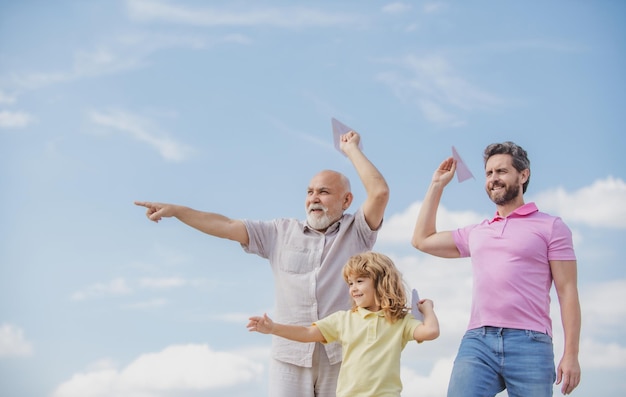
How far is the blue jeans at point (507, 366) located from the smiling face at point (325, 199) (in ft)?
5.17

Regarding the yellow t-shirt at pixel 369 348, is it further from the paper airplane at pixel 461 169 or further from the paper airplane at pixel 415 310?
the paper airplane at pixel 461 169

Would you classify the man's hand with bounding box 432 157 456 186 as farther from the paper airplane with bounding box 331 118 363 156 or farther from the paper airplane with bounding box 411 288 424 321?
the paper airplane with bounding box 411 288 424 321

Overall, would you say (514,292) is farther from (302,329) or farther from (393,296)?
(302,329)

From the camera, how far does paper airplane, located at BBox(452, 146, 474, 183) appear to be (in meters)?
5.79

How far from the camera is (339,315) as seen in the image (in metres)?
5.15

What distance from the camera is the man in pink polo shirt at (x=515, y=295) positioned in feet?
15.9

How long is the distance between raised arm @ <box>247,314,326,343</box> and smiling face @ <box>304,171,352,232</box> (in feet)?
3.60

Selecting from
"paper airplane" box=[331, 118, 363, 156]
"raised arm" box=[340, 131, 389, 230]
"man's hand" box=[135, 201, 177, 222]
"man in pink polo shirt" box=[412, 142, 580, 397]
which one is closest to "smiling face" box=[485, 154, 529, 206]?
"man in pink polo shirt" box=[412, 142, 580, 397]

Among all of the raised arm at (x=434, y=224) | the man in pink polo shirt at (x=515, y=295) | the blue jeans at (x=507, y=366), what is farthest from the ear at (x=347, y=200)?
the blue jeans at (x=507, y=366)

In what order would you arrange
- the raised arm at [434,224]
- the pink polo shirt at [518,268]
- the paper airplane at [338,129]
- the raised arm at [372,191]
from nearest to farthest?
the pink polo shirt at [518,268], the raised arm at [434,224], the raised arm at [372,191], the paper airplane at [338,129]

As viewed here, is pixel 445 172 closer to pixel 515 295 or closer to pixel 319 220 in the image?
pixel 319 220

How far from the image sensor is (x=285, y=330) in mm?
4992

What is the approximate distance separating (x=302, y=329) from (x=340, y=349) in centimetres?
62

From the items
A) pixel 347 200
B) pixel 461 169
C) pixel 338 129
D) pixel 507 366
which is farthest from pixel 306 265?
pixel 507 366
